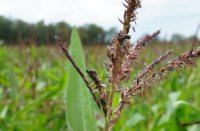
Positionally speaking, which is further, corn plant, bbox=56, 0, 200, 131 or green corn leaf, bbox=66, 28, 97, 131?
green corn leaf, bbox=66, 28, 97, 131

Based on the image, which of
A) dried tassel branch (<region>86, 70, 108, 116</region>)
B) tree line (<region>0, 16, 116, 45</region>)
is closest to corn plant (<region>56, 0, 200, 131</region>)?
dried tassel branch (<region>86, 70, 108, 116</region>)

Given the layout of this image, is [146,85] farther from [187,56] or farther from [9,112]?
[9,112]

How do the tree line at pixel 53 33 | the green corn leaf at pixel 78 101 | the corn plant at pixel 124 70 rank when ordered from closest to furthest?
1. the corn plant at pixel 124 70
2. the green corn leaf at pixel 78 101
3. the tree line at pixel 53 33

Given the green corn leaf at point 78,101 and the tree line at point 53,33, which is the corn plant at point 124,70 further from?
the tree line at point 53,33

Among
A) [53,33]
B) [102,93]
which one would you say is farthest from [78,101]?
[53,33]

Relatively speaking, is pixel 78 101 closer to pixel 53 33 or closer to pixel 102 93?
pixel 102 93

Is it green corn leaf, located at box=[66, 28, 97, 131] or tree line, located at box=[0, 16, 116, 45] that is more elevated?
tree line, located at box=[0, 16, 116, 45]

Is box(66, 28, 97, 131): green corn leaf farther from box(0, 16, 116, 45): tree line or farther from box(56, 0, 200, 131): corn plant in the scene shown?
box(0, 16, 116, 45): tree line

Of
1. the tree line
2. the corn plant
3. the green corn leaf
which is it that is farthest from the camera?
the tree line

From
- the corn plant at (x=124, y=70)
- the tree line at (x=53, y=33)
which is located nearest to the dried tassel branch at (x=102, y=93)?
the corn plant at (x=124, y=70)
